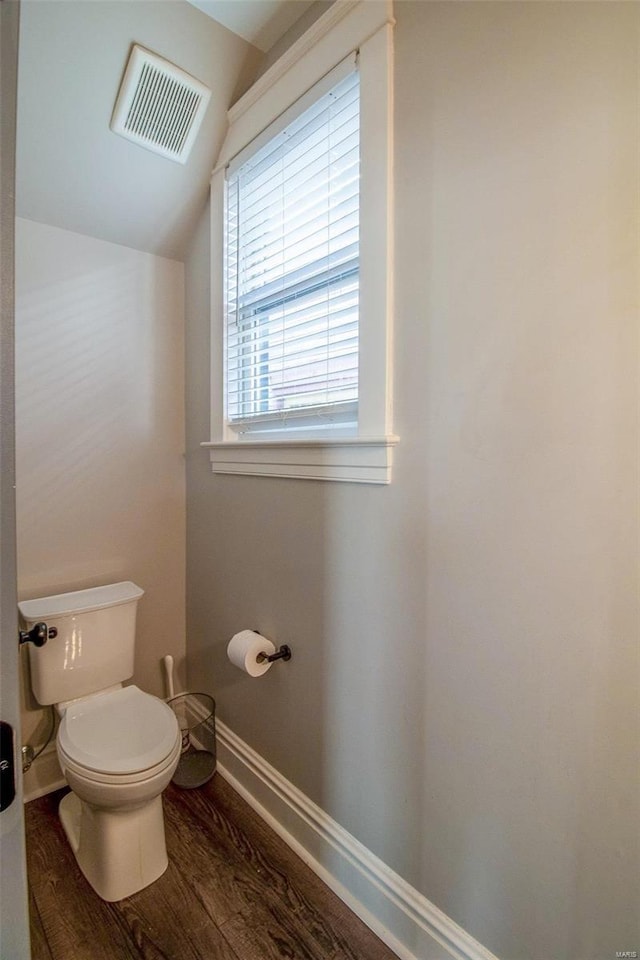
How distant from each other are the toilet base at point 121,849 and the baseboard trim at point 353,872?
37 centimetres

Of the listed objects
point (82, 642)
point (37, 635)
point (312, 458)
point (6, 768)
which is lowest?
point (82, 642)

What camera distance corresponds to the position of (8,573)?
47cm

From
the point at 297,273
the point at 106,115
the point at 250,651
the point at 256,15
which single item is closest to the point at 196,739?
the point at 250,651

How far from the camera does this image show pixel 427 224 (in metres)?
1.04

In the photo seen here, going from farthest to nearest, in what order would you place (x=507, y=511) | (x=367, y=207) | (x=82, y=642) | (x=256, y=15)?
(x=82, y=642) → (x=256, y=15) → (x=367, y=207) → (x=507, y=511)

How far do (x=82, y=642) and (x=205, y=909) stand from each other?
0.92 metres

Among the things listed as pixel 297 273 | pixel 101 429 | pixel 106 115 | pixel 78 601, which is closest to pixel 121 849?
→ pixel 78 601

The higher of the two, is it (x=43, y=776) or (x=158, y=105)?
(x=158, y=105)

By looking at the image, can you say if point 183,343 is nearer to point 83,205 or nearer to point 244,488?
point 83,205

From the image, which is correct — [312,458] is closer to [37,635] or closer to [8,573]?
[8,573]

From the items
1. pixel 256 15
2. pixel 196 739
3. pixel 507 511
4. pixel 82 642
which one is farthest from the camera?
pixel 196 739

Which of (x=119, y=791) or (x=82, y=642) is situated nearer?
(x=119, y=791)

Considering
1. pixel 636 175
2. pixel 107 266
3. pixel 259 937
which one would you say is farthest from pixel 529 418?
pixel 107 266

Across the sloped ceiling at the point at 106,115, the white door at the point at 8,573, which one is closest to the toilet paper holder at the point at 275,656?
the white door at the point at 8,573
